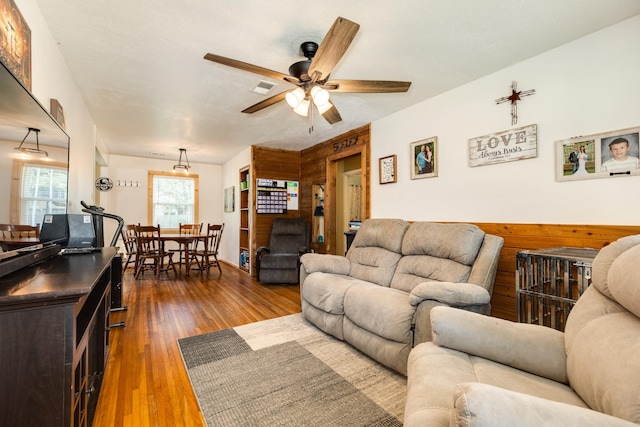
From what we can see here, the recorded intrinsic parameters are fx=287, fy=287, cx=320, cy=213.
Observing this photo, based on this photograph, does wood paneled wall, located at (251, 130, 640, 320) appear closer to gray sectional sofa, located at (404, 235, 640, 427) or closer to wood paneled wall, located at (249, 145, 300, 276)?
wood paneled wall, located at (249, 145, 300, 276)

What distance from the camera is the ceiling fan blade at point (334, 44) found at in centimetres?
148

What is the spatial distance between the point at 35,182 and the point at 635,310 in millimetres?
2528

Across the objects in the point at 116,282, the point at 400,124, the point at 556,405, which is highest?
the point at 400,124

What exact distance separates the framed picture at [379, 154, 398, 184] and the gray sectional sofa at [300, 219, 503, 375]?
74 cm

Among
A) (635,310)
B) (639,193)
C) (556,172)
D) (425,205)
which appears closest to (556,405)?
(635,310)

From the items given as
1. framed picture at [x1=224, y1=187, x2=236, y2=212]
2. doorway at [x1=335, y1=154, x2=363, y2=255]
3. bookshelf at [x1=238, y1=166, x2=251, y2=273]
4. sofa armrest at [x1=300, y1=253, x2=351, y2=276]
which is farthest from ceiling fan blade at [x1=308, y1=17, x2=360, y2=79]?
framed picture at [x1=224, y1=187, x2=236, y2=212]

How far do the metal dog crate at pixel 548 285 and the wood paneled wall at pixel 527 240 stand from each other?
115 mm

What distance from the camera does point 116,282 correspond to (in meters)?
3.17

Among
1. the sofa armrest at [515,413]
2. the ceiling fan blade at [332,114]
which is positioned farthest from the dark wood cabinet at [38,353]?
the ceiling fan blade at [332,114]

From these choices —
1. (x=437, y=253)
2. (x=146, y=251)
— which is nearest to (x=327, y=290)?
(x=437, y=253)

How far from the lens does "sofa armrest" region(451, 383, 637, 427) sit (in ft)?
1.89

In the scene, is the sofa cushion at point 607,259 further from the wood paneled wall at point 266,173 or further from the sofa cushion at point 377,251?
the wood paneled wall at point 266,173

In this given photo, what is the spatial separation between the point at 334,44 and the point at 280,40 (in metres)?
0.67

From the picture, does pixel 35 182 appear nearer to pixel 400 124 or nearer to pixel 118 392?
pixel 118 392
